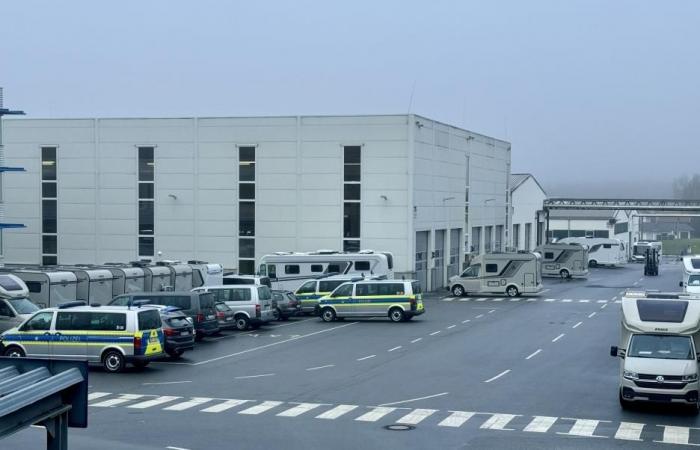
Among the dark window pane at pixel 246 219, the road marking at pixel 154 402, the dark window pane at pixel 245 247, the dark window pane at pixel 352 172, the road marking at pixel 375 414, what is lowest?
the road marking at pixel 154 402

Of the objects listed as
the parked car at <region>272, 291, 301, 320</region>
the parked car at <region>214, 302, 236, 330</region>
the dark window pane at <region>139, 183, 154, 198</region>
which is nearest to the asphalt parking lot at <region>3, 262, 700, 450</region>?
the parked car at <region>214, 302, 236, 330</region>

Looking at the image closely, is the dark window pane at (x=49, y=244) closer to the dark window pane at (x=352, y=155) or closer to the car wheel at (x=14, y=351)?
the dark window pane at (x=352, y=155)

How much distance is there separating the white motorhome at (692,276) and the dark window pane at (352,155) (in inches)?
830

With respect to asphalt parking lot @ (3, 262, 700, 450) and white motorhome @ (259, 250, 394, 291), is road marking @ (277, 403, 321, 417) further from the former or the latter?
white motorhome @ (259, 250, 394, 291)

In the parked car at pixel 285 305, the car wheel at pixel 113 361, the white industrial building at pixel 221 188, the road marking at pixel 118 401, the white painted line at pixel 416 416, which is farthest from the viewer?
the white industrial building at pixel 221 188

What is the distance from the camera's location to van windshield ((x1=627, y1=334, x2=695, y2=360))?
23250 millimetres

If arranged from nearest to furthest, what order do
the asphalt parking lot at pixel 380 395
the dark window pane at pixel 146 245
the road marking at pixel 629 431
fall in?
the asphalt parking lot at pixel 380 395 → the road marking at pixel 629 431 → the dark window pane at pixel 146 245

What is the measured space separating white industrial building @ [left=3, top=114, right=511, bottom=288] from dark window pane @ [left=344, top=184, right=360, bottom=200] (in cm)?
7

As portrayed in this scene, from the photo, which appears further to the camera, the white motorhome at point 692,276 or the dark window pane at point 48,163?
the dark window pane at point 48,163

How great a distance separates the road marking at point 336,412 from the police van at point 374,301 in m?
21.5

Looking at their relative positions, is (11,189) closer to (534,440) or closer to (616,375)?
(616,375)

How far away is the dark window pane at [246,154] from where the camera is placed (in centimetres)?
6391

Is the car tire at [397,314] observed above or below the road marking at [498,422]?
below

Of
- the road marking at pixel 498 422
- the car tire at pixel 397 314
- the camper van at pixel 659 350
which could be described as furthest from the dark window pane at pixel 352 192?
the road marking at pixel 498 422
